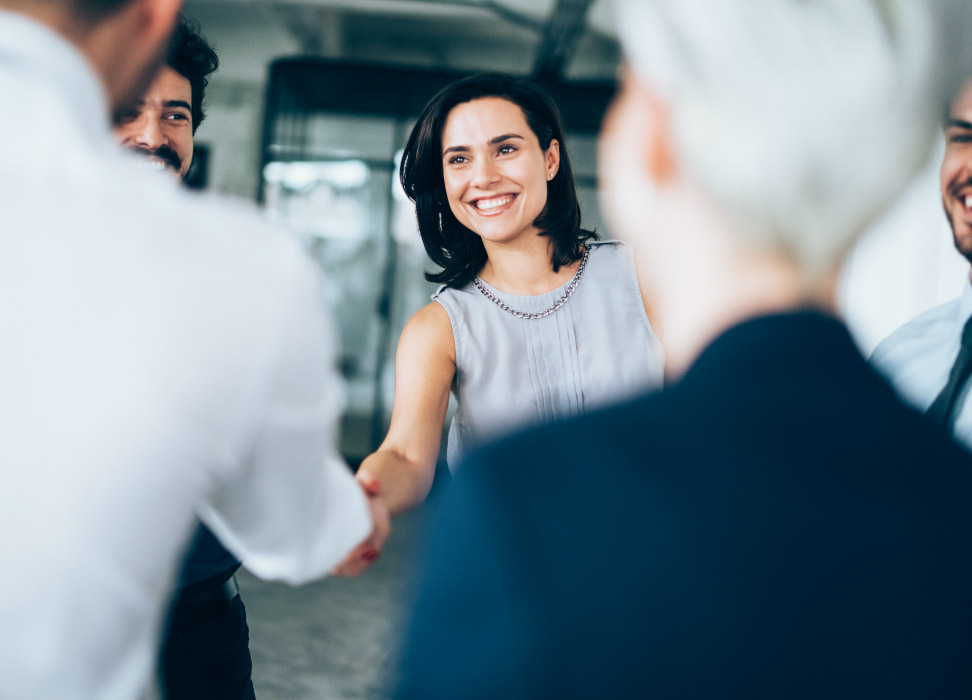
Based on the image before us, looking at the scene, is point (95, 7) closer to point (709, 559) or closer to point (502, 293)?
point (709, 559)

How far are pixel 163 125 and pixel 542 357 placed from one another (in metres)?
0.87

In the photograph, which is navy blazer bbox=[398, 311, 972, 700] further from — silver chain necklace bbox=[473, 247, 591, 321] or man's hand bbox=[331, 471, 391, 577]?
silver chain necklace bbox=[473, 247, 591, 321]

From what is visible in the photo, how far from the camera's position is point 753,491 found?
0.45 meters

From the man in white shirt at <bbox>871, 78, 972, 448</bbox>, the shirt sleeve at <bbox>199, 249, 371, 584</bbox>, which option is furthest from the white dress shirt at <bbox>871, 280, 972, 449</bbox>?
the shirt sleeve at <bbox>199, 249, 371, 584</bbox>

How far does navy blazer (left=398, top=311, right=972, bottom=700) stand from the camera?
44cm

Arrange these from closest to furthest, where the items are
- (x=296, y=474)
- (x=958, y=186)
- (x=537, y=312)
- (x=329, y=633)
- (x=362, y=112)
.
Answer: (x=296, y=474) → (x=958, y=186) → (x=537, y=312) → (x=329, y=633) → (x=362, y=112)

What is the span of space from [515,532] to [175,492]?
10.0 inches

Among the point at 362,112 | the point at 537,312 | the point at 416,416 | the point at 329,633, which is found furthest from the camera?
the point at 362,112

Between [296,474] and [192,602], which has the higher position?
[296,474]

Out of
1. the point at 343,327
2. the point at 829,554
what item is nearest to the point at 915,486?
the point at 829,554

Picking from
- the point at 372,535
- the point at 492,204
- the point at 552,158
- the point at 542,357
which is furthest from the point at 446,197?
the point at 372,535

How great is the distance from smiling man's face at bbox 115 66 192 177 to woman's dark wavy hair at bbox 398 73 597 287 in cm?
46

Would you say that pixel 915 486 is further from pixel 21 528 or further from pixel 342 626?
pixel 342 626

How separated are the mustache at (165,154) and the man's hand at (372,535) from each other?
73 cm
